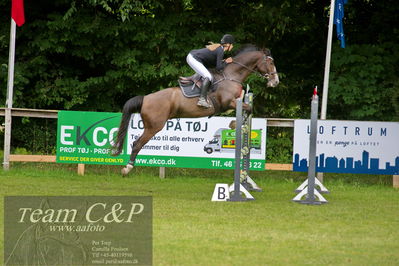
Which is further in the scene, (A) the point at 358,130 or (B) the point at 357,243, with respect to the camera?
(A) the point at 358,130

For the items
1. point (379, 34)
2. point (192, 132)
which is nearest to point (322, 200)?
point (192, 132)

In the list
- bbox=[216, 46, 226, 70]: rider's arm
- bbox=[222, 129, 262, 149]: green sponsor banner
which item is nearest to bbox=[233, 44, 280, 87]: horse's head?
bbox=[216, 46, 226, 70]: rider's arm

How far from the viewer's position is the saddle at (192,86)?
39.7 ft

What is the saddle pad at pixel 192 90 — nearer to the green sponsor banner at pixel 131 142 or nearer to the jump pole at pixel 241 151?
the jump pole at pixel 241 151

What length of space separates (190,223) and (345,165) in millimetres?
5926

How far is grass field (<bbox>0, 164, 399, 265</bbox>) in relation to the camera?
7248 millimetres

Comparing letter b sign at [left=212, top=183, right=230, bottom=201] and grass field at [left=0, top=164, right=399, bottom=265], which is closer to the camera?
grass field at [left=0, top=164, right=399, bottom=265]

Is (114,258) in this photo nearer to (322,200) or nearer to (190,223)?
(190,223)

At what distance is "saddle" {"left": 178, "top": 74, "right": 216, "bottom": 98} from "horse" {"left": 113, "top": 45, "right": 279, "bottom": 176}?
64 millimetres

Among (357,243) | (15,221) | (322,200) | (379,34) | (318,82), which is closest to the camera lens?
(357,243)

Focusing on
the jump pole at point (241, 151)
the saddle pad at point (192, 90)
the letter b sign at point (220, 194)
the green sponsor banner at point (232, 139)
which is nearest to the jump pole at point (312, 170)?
the jump pole at point (241, 151)

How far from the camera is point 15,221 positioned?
8.59m

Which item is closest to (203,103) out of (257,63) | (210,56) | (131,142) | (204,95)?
(204,95)

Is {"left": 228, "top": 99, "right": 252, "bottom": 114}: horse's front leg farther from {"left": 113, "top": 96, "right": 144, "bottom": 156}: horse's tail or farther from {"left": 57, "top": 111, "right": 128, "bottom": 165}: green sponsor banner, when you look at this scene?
{"left": 57, "top": 111, "right": 128, "bottom": 165}: green sponsor banner
